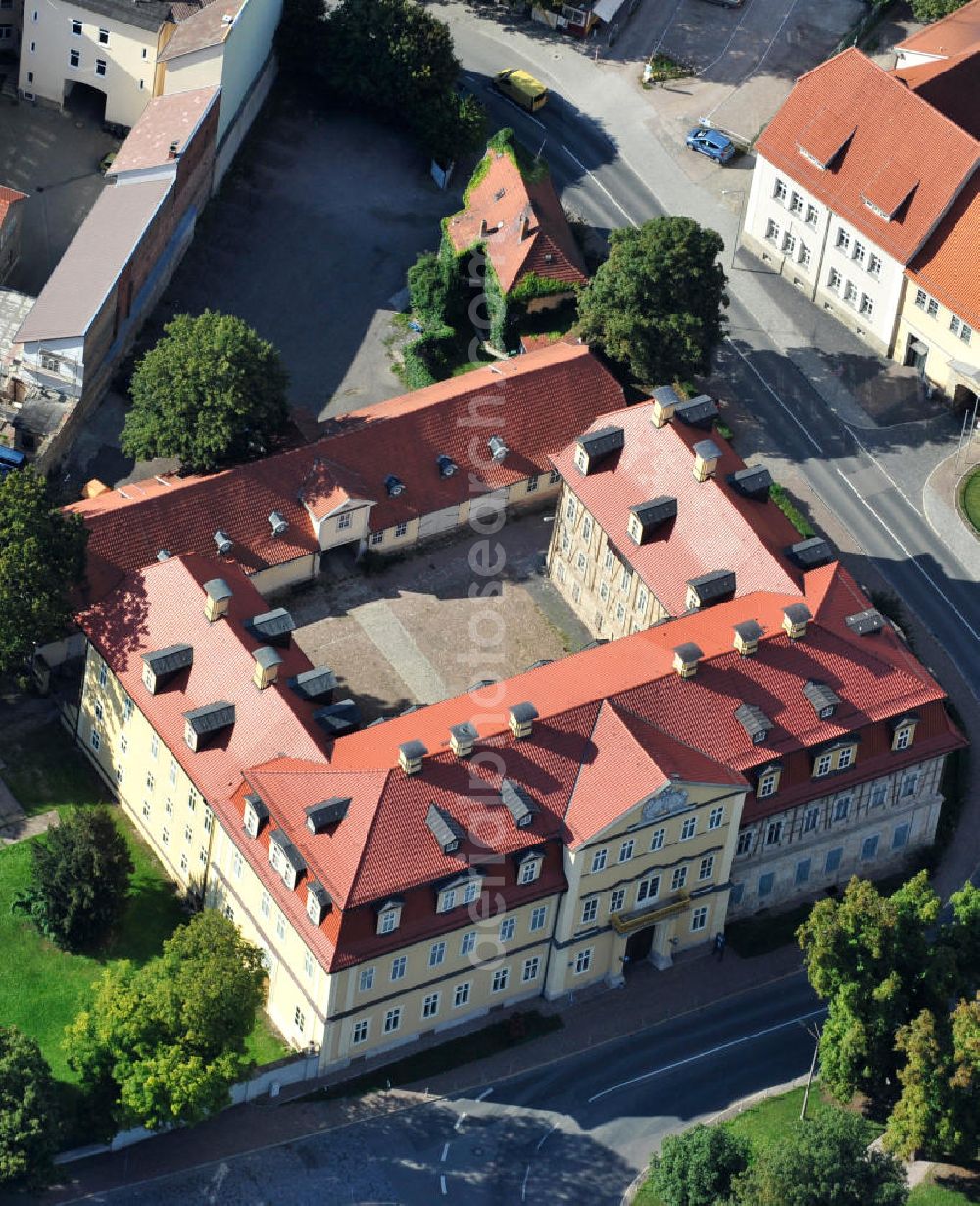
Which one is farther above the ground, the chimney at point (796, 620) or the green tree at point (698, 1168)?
the chimney at point (796, 620)

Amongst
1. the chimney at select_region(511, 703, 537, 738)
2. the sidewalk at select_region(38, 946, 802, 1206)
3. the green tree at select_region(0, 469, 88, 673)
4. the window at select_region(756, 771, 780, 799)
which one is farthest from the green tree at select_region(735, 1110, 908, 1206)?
the green tree at select_region(0, 469, 88, 673)

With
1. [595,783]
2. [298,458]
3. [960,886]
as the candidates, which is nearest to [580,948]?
[595,783]

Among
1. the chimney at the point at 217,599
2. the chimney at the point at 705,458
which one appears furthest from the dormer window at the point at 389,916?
the chimney at the point at 705,458

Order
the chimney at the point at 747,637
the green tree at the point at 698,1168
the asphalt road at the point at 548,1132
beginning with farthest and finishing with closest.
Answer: the chimney at the point at 747,637
the asphalt road at the point at 548,1132
the green tree at the point at 698,1168

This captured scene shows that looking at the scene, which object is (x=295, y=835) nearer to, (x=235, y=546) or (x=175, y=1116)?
(x=175, y=1116)

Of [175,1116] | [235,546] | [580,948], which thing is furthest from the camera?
[235,546]

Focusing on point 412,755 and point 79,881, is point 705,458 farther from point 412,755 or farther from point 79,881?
point 79,881

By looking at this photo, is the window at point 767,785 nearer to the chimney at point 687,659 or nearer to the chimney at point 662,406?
the chimney at point 687,659
